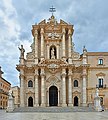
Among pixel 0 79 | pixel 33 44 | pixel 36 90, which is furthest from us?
pixel 0 79

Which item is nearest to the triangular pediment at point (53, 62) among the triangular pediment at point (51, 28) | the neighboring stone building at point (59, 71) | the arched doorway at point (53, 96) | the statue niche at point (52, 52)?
the neighboring stone building at point (59, 71)

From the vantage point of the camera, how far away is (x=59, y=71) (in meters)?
51.4

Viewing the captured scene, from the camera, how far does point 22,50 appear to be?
51750 millimetres

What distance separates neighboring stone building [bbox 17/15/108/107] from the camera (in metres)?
50.2

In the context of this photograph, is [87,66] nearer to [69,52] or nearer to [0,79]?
[69,52]

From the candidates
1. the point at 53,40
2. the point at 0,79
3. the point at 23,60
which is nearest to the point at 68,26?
the point at 53,40

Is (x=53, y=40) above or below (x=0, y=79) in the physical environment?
above

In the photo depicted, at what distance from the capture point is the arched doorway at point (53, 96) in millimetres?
51631

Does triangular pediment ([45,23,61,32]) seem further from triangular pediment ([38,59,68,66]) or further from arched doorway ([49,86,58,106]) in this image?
arched doorway ([49,86,58,106])

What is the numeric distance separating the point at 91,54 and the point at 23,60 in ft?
44.6

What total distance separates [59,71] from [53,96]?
5140 millimetres

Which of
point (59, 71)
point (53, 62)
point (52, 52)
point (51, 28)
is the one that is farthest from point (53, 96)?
point (51, 28)

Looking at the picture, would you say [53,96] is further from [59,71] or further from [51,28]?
[51,28]

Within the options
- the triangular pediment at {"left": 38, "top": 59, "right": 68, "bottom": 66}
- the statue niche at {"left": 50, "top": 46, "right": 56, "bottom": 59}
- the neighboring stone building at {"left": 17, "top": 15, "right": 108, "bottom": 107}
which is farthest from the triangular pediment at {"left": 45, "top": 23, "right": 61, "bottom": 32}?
the triangular pediment at {"left": 38, "top": 59, "right": 68, "bottom": 66}
